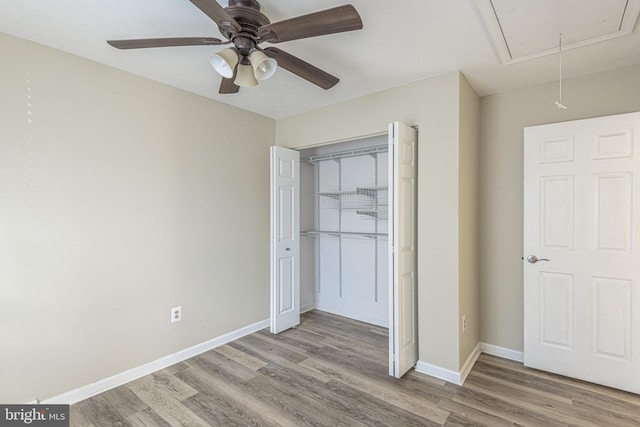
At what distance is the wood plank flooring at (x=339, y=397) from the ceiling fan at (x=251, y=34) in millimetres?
2156

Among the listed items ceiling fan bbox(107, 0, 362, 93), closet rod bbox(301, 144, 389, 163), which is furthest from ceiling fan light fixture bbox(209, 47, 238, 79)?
closet rod bbox(301, 144, 389, 163)

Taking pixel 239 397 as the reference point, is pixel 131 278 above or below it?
above

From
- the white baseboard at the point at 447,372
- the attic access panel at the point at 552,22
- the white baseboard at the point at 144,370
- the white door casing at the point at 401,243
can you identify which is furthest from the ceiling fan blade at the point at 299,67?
the white baseboard at the point at 144,370

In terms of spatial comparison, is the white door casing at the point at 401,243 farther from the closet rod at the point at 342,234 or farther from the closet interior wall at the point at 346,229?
the closet rod at the point at 342,234

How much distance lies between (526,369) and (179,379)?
289cm

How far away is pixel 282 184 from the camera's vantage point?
11.2 ft

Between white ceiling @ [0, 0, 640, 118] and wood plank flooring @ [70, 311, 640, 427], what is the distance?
8.02 ft

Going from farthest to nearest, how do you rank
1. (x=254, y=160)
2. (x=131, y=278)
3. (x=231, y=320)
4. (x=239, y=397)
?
(x=254, y=160) < (x=231, y=320) < (x=131, y=278) < (x=239, y=397)

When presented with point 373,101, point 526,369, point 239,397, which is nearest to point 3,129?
point 239,397

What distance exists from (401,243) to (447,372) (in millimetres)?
1084

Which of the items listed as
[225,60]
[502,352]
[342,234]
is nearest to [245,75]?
[225,60]

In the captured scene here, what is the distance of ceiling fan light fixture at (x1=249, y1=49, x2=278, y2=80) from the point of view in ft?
5.28

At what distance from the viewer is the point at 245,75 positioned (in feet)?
5.79

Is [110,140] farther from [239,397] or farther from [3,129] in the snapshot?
[239,397]
